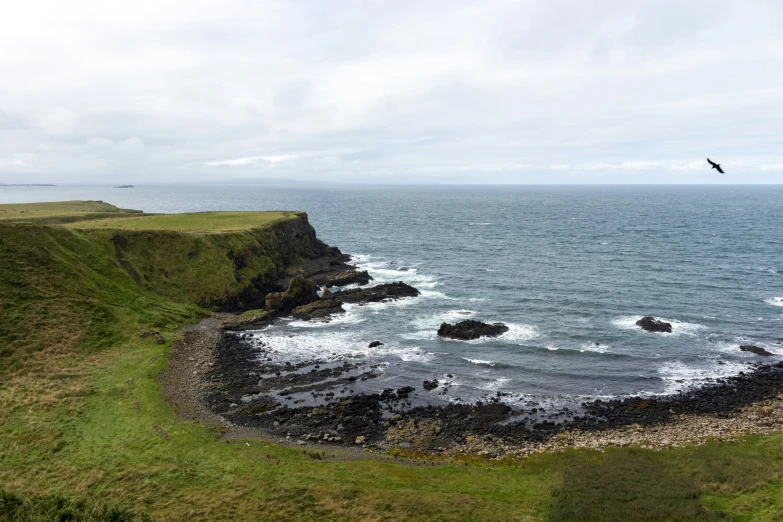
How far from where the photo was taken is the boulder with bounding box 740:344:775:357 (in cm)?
5695

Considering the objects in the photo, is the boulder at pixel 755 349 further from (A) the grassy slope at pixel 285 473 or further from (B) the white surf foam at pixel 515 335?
(B) the white surf foam at pixel 515 335

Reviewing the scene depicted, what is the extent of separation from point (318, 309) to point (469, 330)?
25.1 m

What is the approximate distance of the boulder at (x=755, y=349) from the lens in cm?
5695

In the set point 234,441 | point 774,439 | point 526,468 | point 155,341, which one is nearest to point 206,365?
point 155,341

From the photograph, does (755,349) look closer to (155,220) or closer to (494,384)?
(494,384)

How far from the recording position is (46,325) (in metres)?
55.0

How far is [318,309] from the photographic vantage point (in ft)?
246

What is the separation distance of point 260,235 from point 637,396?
243 feet

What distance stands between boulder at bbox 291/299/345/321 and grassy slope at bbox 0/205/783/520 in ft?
90.1

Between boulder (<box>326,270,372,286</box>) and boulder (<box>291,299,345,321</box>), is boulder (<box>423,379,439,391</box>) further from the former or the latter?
boulder (<box>326,270,372,286</box>)

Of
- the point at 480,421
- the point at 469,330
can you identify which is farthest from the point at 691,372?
the point at 480,421

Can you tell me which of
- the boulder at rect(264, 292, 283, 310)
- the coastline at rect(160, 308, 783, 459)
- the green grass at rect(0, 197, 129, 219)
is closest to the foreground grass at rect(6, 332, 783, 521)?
the coastline at rect(160, 308, 783, 459)

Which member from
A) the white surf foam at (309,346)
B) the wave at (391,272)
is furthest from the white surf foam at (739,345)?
the wave at (391,272)

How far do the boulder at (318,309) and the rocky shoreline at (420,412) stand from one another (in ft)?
51.9
